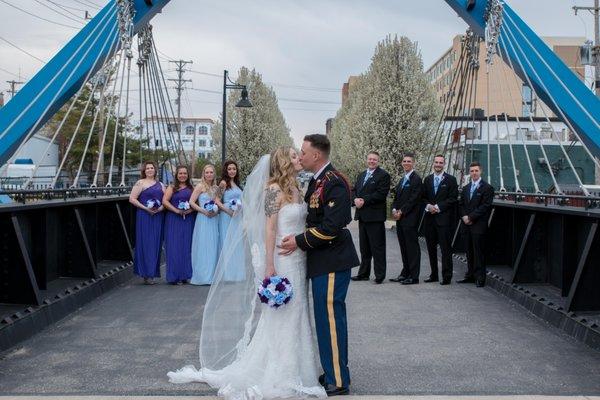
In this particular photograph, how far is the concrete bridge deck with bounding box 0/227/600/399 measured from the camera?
5934 mm

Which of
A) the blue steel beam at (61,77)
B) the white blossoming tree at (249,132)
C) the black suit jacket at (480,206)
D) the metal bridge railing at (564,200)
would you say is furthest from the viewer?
the white blossoming tree at (249,132)

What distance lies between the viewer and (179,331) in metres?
8.23

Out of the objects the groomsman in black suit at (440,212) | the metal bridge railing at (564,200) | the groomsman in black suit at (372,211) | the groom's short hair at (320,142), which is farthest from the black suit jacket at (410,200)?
the groom's short hair at (320,142)

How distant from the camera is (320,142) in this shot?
18.7 ft

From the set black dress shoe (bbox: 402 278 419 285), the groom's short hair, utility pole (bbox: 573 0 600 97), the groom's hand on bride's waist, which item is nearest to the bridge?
black dress shoe (bbox: 402 278 419 285)

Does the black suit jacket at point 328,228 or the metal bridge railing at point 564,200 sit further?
the metal bridge railing at point 564,200

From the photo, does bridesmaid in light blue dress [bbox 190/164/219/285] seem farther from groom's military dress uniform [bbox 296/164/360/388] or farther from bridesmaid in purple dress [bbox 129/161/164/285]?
groom's military dress uniform [bbox 296/164/360/388]

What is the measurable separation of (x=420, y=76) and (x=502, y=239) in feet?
105

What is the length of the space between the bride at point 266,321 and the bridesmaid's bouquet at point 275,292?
0.10 m

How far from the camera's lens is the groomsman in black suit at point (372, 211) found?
12078 millimetres

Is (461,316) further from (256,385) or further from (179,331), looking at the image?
(256,385)

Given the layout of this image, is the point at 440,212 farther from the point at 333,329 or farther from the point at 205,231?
the point at 333,329

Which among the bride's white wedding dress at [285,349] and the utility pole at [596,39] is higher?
the utility pole at [596,39]

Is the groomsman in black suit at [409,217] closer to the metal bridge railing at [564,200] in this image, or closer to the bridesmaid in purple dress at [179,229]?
the metal bridge railing at [564,200]
